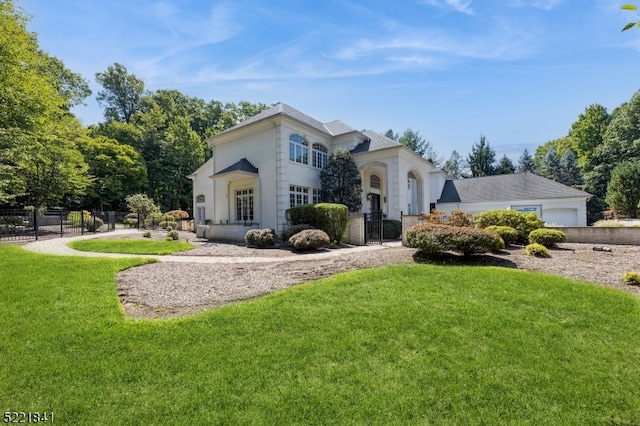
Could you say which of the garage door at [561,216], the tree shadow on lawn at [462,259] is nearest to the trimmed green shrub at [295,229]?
the tree shadow on lawn at [462,259]

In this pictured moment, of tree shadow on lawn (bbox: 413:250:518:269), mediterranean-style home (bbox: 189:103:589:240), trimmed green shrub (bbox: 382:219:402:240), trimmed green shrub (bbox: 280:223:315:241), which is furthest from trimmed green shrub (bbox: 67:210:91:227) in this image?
tree shadow on lawn (bbox: 413:250:518:269)

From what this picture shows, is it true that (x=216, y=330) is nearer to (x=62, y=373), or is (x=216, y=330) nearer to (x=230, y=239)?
(x=62, y=373)

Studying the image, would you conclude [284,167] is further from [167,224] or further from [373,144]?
[167,224]

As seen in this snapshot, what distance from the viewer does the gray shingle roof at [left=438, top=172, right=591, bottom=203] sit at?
24.2 meters

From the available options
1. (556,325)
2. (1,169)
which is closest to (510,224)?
(556,325)

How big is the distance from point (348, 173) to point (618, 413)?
639 inches

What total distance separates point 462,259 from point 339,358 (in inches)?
224

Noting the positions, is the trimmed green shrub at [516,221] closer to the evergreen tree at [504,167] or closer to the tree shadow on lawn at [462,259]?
the tree shadow on lawn at [462,259]

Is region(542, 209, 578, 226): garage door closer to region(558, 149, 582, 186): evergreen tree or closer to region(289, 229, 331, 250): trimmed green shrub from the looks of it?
region(289, 229, 331, 250): trimmed green shrub

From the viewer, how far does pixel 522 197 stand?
82.8 ft

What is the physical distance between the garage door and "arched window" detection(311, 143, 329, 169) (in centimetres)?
1760

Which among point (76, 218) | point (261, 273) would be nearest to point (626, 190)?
point (261, 273)

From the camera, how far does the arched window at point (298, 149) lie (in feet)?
58.6

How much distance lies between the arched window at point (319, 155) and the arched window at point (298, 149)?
24.8 inches
